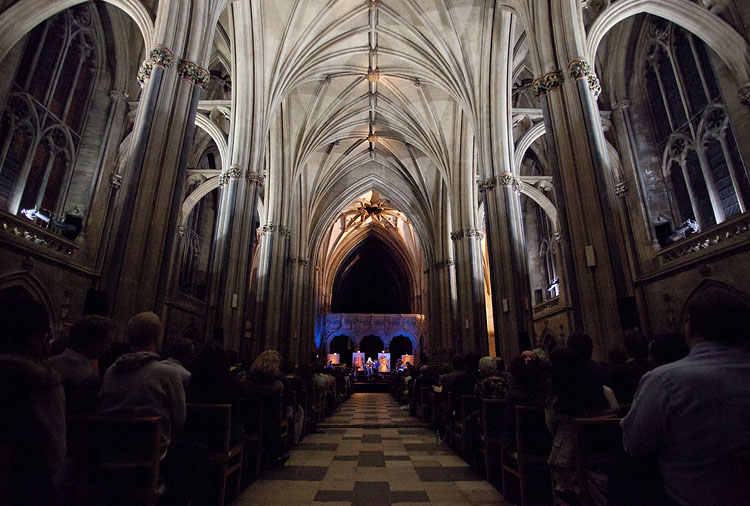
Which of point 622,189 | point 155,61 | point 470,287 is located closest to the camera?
point 155,61

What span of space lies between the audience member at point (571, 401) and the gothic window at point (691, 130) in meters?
10.5

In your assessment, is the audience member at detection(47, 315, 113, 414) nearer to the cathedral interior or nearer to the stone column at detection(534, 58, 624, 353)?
the cathedral interior

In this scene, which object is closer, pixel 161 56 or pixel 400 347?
pixel 161 56

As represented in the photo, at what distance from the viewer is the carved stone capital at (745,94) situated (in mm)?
8719

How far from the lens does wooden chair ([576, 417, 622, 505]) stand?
2.31 metres

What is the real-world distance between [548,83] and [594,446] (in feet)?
25.5

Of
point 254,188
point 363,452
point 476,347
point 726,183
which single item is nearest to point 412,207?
point 476,347

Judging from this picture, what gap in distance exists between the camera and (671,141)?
39.6ft

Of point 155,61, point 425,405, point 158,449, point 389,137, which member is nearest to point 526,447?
point 158,449

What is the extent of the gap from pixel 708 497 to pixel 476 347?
14068 mm

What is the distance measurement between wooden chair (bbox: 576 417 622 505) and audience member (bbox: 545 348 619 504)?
20 cm

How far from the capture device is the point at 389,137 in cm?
2253

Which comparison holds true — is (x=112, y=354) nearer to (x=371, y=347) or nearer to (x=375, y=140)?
(x=375, y=140)

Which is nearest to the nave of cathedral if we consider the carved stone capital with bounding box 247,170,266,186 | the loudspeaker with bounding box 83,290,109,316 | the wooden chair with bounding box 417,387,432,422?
the loudspeaker with bounding box 83,290,109,316
